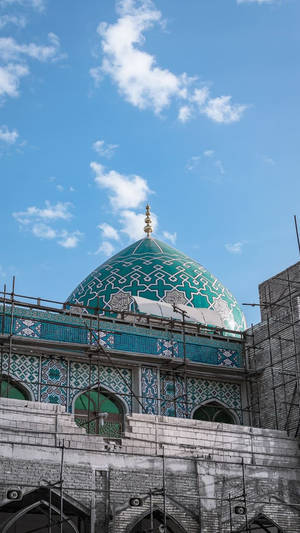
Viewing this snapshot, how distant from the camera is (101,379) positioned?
16.8 metres

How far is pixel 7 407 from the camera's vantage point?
13.2 meters

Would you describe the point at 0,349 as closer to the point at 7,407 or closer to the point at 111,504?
the point at 7,407

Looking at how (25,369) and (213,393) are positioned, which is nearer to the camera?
(25,369)

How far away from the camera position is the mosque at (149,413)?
42.5 feet

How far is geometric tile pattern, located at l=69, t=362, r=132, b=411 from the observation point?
54.1ft

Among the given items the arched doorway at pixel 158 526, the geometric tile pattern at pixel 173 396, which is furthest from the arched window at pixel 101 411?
the arched doorway at pixel 158 526

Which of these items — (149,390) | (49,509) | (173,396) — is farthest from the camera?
(173,396)

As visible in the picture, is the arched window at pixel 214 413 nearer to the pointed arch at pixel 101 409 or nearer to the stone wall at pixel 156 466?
the pointed arch at pixel 101 409

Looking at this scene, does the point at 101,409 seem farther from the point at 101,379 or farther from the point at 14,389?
the point at 14,389

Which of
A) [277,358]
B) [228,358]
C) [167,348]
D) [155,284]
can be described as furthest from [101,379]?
[155,284]

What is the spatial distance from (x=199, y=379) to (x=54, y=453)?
5560mm

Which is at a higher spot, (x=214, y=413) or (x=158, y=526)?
(x=214, y=413)

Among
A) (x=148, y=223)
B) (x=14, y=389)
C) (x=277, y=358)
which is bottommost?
(x=14, y=389)

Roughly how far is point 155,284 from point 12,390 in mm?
6684
